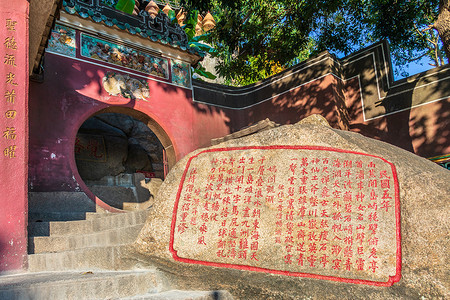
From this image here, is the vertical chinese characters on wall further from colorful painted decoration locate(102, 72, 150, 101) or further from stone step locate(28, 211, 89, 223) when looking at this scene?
colorful painted decoration locate(102, 72, 150, 101)

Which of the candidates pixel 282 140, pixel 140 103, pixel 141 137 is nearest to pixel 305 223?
pixel 282 140

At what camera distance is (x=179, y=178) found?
9.37ft

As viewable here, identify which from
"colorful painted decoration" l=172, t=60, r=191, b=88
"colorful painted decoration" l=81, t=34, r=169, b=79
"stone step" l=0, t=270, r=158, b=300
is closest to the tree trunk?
"colorful painted decoration" l=172, t=60, r=191, b=88

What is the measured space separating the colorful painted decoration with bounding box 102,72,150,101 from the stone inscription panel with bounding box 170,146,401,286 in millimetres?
4729

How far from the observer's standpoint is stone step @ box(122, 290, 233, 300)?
96.7 inches

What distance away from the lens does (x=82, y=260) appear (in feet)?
10.5

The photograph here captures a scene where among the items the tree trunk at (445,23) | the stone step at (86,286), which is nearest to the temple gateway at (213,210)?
the stone step at (86,286)

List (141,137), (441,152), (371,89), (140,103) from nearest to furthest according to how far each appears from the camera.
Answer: (441,152)
(140,103)
(371,89)
(141,137)

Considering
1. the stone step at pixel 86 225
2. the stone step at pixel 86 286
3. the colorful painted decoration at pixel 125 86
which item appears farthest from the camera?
the colorful painted decoration at pixel 125 86

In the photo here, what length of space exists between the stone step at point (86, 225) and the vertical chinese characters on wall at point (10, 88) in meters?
1.04

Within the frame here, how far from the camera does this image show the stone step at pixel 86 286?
2.35 m

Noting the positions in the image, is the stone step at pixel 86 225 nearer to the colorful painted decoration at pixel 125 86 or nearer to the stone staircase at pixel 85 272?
the stone staircase at pixel 85 272

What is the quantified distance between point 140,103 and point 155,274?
→ 507cm

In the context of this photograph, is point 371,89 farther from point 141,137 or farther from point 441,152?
point 141,137
